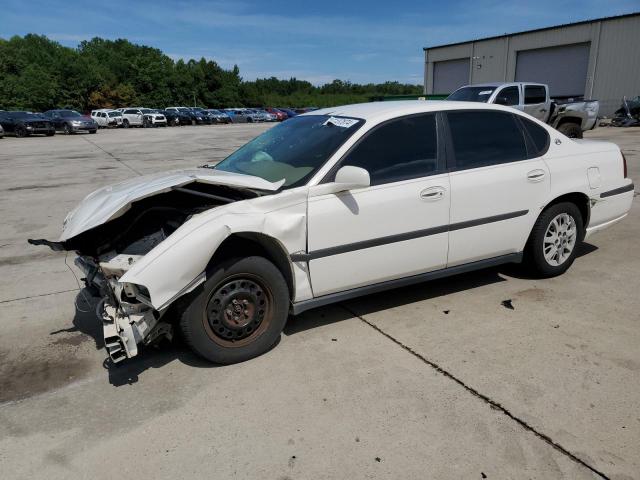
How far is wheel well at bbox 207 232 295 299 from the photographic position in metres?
3.30

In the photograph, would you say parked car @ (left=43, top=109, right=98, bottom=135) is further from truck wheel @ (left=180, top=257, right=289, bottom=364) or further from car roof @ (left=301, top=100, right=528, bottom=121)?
truck wheel @ (left=180, top=257, right=289, bottom=364)

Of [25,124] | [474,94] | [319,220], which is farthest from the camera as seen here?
[25,124]

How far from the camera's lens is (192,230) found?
3.08 m

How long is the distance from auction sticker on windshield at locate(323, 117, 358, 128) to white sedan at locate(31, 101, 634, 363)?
0.02 metres

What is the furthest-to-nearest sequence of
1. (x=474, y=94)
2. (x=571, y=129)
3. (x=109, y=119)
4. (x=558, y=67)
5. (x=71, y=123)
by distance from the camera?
(x=109, y=119) → (x=558, y=67) → (x=71, y=123) → (x=571, y=129) → (x=474, y=94)

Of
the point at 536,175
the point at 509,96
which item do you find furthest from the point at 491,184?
the point at 509,96

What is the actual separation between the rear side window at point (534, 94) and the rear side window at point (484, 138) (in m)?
12.3

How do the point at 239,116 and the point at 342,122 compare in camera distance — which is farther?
the point at 239,116

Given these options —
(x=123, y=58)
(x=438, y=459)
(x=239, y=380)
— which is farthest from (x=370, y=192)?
(x=123, y=58)

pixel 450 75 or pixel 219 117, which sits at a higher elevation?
pixel 450 75

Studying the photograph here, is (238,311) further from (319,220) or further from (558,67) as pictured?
(558,67)

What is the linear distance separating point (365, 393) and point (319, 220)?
116cm

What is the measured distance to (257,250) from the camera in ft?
11.3

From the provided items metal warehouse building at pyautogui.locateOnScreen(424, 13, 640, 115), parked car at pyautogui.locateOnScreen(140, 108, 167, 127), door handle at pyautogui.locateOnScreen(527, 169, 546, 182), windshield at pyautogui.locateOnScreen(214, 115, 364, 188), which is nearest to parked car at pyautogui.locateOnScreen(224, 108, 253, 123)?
parked car at pyautogui.locateOnScreen(140, 108, 167, 127)
